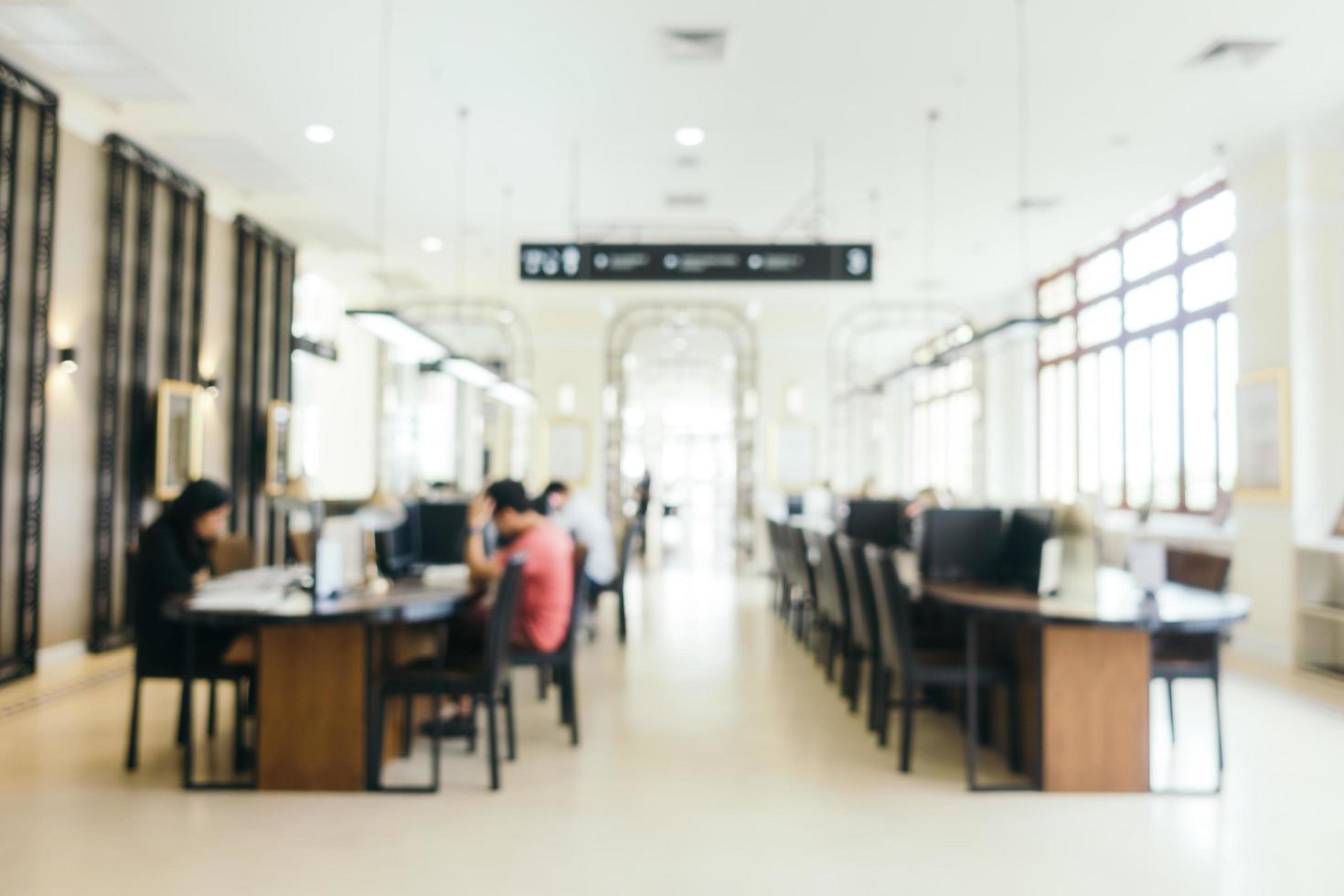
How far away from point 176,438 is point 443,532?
2773 millimetres

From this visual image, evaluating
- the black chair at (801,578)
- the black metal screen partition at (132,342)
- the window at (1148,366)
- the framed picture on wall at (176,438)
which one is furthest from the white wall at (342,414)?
the window at (1148,366)

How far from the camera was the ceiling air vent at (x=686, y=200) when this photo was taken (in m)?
8.80

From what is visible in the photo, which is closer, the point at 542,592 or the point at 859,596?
the point at 542,592

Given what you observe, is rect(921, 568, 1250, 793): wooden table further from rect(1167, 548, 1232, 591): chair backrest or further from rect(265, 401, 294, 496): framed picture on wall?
rect(265, 401, 294, 496): framed picture on wall

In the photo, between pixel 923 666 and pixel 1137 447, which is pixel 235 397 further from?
pixel 1137 447

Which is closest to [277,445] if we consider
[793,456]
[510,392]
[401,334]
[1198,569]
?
[510,392]

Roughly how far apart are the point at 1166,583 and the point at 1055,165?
4.03 meters

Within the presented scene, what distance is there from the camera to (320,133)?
715 centimetres

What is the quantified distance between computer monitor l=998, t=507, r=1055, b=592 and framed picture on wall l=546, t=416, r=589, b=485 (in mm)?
9040

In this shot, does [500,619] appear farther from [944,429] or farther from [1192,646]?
[944,429]

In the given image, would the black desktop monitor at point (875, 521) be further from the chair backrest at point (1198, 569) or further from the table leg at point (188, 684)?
the table leg at point (188, 684)

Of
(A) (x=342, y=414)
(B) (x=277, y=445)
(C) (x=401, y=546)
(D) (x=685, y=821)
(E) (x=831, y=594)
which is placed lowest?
(D) (x=685, y=821)

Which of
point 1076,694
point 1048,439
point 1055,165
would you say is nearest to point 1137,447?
point 1048,439

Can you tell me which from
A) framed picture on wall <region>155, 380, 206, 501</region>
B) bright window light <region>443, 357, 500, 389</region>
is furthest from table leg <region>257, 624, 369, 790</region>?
bright window light <region>443, 357, 500, 389</region>
